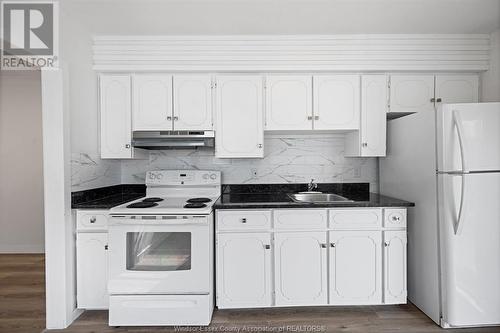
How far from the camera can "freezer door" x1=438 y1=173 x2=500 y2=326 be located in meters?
2.00

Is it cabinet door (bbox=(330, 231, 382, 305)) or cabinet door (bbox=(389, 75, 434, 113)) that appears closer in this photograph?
cabinet door (bbox=(330, 231, 382, 305))

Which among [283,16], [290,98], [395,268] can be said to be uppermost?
[283,16]

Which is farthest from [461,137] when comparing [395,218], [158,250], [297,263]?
[158,250]

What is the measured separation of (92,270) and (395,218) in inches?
101

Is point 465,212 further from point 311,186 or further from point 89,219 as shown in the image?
point 89,219

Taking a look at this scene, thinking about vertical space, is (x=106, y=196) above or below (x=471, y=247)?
above

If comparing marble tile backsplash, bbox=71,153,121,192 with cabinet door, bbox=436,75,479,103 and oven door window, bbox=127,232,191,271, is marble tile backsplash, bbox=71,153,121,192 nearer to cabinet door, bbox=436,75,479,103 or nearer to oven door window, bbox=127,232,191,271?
oven door window, bbox=127,232,191,271

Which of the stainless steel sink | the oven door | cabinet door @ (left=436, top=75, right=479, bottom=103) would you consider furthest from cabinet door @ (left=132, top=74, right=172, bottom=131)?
cabinet door @ (left=436, top=75, right=479, bottom=103)

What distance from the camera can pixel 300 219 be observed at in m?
2.30

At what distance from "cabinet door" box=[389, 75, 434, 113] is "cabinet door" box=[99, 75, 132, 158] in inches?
101

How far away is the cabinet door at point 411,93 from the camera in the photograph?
266cm

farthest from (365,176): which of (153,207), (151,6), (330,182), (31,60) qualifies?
(31,60)

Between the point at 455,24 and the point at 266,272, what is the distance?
2721 millimetres

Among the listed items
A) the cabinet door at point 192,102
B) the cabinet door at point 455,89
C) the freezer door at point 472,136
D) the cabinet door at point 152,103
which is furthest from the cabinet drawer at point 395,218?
the cabinet door at point 152,103
